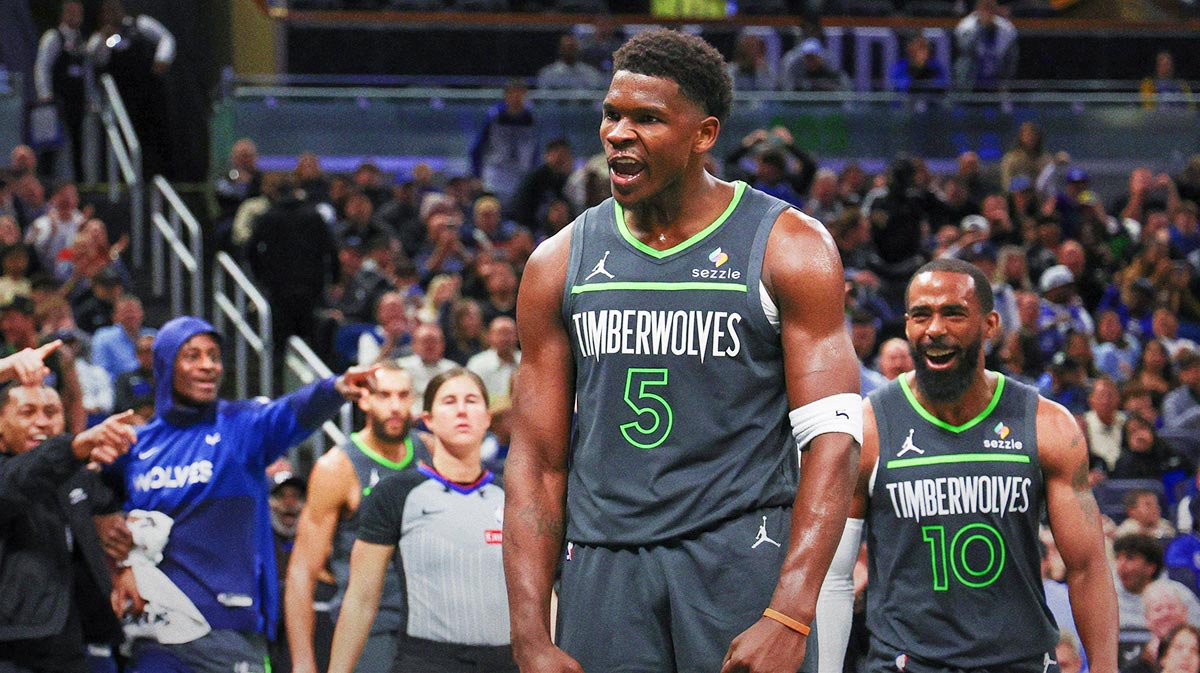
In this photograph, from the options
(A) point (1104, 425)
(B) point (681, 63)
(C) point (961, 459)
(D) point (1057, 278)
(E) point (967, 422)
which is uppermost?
(B) point (681, 63)

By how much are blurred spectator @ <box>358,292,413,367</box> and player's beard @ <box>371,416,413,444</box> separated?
4427 mm

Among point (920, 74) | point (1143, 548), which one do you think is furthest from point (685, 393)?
point (920, 74)

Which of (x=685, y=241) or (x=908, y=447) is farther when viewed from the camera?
(x=908, y=447)

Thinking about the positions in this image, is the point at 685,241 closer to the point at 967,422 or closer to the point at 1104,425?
the point at 967,422

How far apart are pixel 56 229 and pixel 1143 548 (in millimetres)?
8801

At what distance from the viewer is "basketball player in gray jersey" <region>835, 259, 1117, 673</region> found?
5633 millimetres

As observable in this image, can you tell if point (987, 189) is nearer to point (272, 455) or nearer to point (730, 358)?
point (272, 455)

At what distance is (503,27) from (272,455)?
1469 cm

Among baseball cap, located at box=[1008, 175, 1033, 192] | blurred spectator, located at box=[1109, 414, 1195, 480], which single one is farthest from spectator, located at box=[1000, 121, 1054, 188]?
blurred spectator, located at box=[1109, 414, 1195, 480]

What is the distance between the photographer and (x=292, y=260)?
1387 centimetres

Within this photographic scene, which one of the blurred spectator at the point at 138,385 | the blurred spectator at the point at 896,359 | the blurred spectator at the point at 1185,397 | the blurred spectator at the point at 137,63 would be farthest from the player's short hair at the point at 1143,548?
the blurred spectator at the point at 137,63

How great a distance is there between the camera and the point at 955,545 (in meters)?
5.72

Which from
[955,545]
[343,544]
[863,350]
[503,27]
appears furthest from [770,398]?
[503,27]

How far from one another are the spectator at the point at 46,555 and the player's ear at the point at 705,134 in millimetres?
3928
